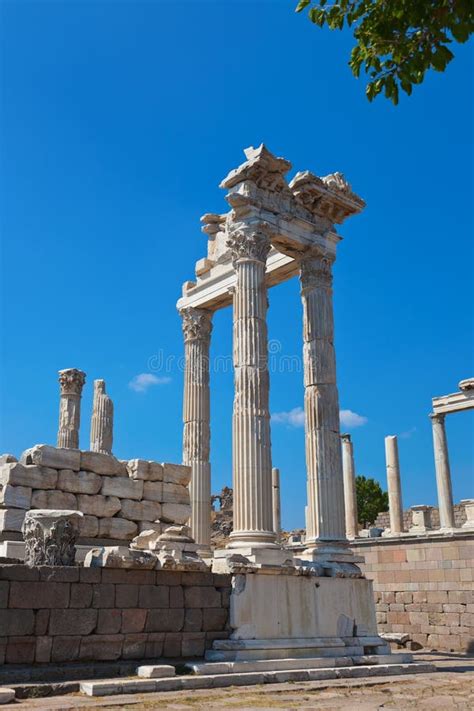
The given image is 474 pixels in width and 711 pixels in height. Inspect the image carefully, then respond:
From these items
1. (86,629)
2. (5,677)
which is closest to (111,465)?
(86,629)

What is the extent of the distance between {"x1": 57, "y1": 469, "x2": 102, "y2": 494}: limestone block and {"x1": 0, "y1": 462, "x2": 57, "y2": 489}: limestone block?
146mm

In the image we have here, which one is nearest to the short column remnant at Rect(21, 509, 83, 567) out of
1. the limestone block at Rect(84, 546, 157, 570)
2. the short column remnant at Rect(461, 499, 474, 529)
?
the limestone block at Rect(84, 546, 157, 570)

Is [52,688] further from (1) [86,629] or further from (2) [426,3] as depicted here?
(2) [426,3]

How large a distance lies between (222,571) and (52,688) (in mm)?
4285

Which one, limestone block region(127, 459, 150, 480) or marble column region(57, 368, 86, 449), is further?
marble column region(57, 368, 86, 449)

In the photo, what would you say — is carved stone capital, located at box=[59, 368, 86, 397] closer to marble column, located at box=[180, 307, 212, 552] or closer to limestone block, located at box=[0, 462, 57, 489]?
marble column, located at box=[180, 307, 212, 552]

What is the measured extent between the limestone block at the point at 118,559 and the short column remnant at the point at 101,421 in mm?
12238

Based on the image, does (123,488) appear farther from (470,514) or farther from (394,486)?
(394,486)

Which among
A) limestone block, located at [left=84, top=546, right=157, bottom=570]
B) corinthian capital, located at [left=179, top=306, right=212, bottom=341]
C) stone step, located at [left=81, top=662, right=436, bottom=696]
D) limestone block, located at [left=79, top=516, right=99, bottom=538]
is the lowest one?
stone step, located at [left=81, top=662, right=436, bottom=696]

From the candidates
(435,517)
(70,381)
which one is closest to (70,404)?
(70,381)

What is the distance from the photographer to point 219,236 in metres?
19.4

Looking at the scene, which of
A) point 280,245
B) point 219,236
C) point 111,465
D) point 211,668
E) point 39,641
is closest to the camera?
→ point 39,641

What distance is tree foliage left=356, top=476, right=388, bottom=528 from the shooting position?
57.6 m

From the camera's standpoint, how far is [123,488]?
1462 cm
